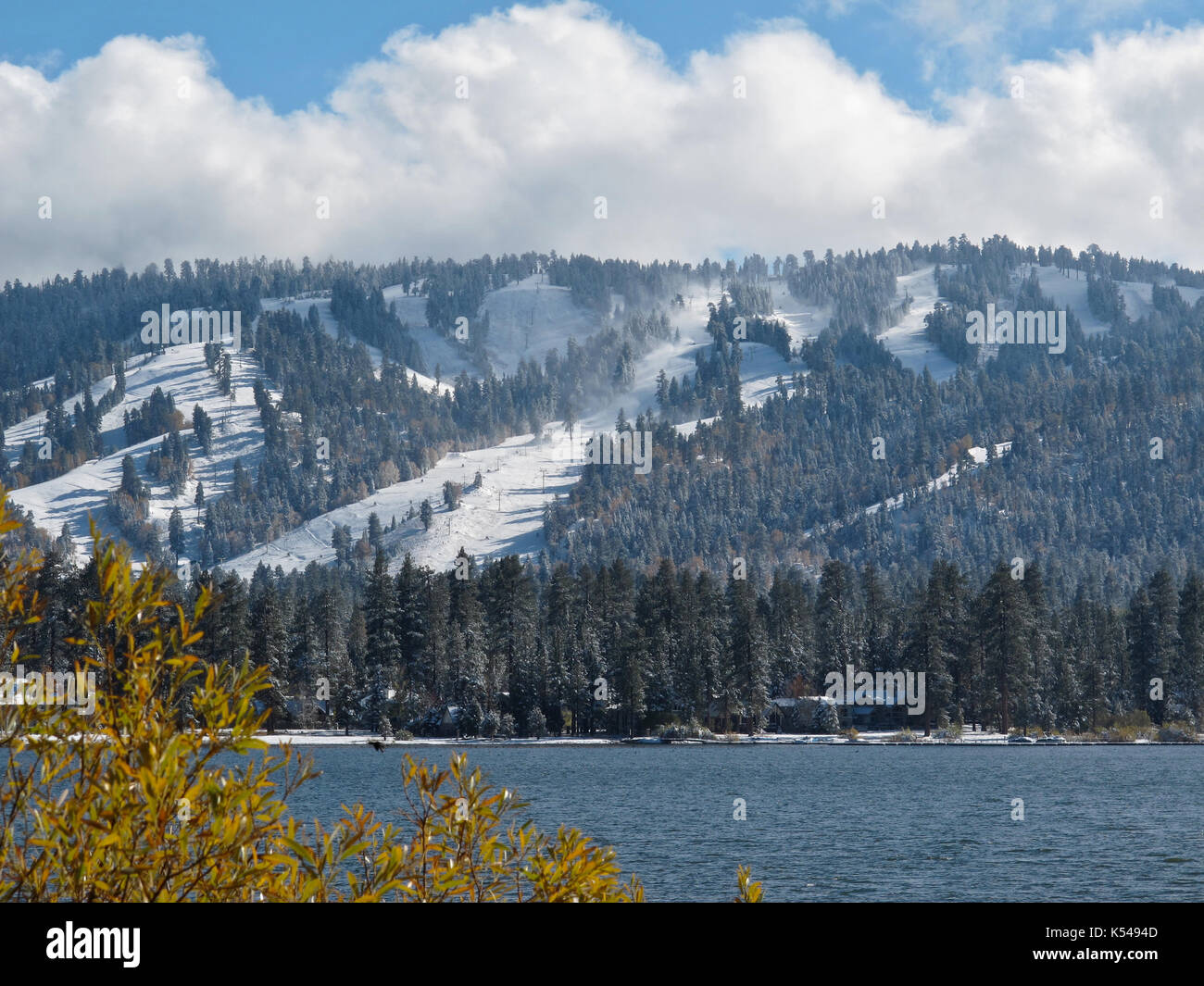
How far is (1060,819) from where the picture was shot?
61562 mm

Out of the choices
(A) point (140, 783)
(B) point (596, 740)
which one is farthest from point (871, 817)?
(B) point (596, 740)

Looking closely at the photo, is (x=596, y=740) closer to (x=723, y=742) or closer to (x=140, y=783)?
(x=723, y=742)

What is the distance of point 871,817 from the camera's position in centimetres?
6247

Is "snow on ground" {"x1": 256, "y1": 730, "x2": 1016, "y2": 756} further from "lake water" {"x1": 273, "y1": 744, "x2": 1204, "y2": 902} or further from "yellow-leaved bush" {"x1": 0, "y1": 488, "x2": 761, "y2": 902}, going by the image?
"yellow-leaved bush" {"x1": 0, "y1": 488, "x2": 761, "y2": 902}

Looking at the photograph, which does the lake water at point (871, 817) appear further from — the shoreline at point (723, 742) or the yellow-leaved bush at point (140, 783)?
the yellow-leaved bush at point (140, 783)

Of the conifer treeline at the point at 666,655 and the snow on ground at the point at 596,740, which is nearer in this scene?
the snow on ground at the point at 596,740

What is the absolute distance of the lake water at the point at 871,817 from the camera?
43469mm

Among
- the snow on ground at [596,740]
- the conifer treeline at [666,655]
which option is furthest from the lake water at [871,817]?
the conifer treeline at [666,655]

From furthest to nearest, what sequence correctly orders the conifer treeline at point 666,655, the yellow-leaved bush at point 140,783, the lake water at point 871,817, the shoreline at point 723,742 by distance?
the conifer treeline at point 666,655 < the shoreline at point 723,742 < the lake water at point 871,817 < the yellow-leaved bush at point 140,783

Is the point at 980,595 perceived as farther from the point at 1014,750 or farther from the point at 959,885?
the point at 959,885

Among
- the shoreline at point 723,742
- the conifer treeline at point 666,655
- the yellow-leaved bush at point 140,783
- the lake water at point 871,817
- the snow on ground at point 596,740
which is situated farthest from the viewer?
the conifer treeline at point 666,655
